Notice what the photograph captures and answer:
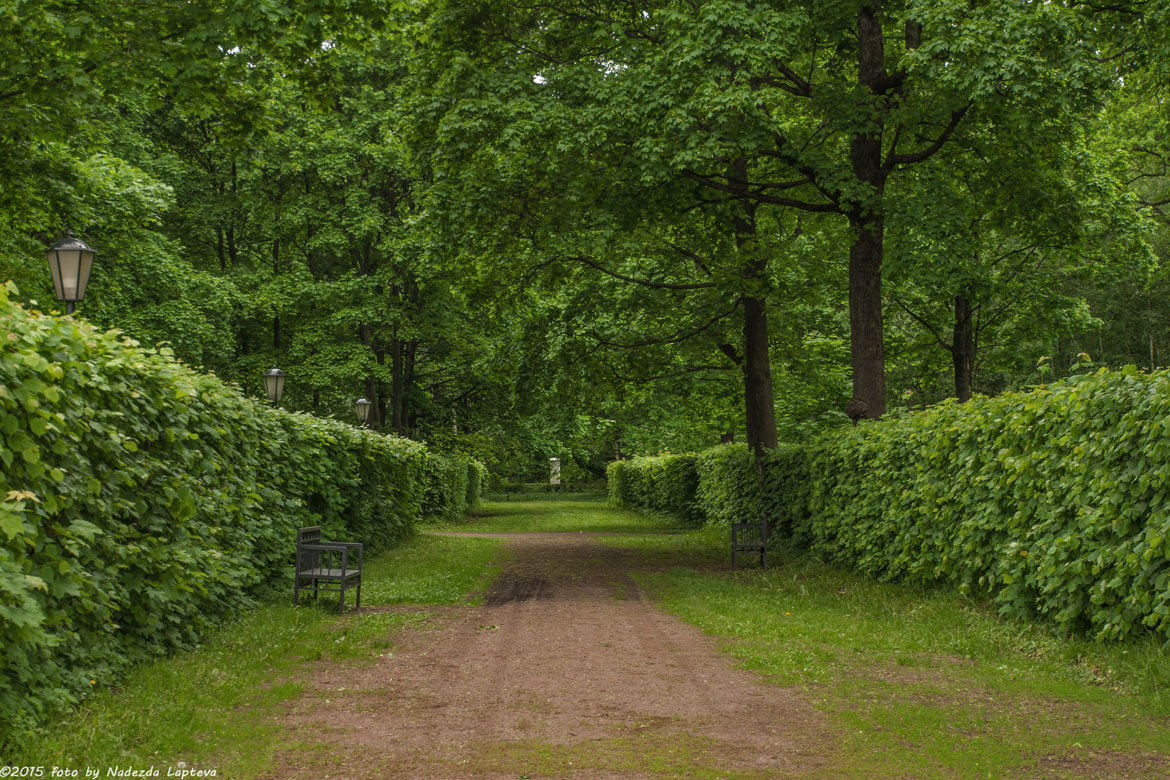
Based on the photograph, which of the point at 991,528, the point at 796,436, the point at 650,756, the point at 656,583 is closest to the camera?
the point at 650,756

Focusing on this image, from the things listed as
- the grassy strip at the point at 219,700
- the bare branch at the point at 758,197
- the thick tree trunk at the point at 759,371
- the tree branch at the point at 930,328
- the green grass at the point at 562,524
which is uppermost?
the bare branch at the point at 758,197

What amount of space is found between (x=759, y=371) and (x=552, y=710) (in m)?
15.7

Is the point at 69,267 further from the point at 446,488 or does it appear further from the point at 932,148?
the point at 446,488

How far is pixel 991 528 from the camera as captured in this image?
30.4 feet

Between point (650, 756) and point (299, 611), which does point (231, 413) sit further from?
point (650, 756)

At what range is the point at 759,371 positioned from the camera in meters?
21.3

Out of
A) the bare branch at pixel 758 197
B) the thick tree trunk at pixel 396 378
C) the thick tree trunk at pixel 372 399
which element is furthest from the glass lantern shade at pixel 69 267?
the thick tree trunk at pixel 372 399

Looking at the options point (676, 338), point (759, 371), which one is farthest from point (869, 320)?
point (676, 338)

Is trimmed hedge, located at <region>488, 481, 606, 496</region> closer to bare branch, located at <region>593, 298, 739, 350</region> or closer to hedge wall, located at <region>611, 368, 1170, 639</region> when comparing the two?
bare branch, located at <region>593, 298, 739, 350</region>

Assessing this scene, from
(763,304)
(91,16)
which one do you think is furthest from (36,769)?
(763,304)

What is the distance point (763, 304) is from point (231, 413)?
14.2m

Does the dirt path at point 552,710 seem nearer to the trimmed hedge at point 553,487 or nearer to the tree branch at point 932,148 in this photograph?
the tree branch at point 932,148

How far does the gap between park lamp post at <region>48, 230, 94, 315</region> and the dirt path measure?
5.21 m

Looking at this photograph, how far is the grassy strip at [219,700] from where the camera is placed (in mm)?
4973
